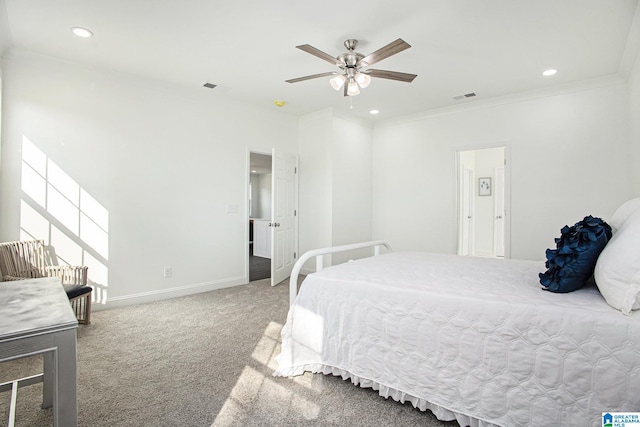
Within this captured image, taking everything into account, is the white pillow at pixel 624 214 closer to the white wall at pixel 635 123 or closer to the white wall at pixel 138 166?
the white wall at pixel 635 123

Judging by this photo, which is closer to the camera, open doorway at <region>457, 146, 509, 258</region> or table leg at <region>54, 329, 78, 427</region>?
table leg at <region>54, 329, 78, 427</region>

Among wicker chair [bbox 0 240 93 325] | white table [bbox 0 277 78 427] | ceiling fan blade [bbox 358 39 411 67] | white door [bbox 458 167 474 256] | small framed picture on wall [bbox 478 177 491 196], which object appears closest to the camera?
white table [bbox 0 277 78 427]

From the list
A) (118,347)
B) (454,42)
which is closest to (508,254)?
(454,42)

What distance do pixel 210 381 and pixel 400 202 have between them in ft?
13.9

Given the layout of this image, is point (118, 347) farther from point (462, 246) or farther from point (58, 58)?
point (462, 246)

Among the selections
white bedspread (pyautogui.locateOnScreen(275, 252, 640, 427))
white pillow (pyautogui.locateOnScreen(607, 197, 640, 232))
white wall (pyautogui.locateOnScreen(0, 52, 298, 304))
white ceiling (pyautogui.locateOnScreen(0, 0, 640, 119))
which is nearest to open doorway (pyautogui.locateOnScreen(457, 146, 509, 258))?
white ceiling (pyautogui.locateOnScreen(0, 0, 640, 119))

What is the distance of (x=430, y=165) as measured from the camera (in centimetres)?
523

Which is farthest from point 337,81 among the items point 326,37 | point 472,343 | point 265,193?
point 265,193

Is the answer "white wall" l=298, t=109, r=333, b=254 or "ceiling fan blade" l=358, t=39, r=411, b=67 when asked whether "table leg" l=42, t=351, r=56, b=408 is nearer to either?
"ceiling fan blade" l=358, t=39, r=411, b=67

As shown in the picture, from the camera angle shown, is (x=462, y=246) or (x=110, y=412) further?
(x=462, y=246)

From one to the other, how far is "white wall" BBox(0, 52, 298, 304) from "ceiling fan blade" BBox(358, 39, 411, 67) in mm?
2328

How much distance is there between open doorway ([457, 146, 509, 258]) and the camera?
6.69m

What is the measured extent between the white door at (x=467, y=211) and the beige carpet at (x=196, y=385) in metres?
4.74

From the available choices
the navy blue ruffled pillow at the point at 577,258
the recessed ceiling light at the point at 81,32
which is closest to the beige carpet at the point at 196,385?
the navy blue ruffled pillow at the point at 577,258
